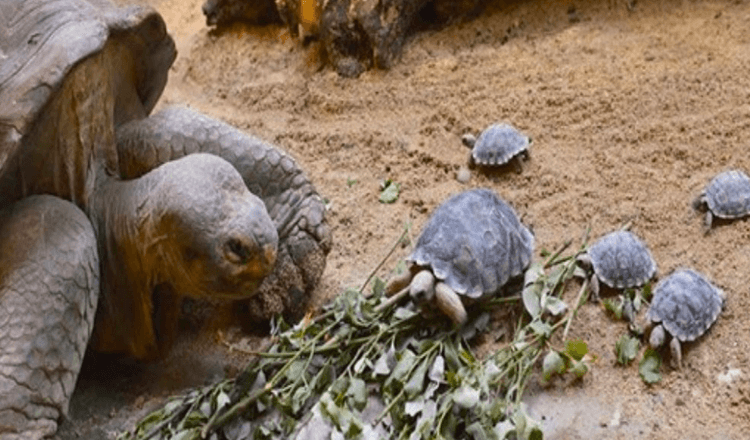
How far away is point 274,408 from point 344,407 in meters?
0.19

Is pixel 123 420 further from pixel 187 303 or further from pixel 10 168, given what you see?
pixel 10 168

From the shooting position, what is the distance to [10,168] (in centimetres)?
218

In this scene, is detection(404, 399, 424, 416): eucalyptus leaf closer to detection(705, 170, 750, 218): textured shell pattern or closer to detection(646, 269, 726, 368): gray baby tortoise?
detection(646, 269, 726, 368): gray baby tortoise

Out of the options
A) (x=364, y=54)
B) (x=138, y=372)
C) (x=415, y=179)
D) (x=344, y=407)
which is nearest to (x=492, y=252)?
(x=344, y=407)

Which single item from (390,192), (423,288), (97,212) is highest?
(97,212)

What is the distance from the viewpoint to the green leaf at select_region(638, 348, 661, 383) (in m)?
2.22

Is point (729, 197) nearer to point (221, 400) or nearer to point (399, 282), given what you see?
point (399, 282)

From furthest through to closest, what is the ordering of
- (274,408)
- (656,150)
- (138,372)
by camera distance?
(656,150) → (138,372) → (274,408)

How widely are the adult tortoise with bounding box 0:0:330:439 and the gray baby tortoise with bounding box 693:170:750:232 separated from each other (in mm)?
1094

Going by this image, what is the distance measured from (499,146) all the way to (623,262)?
708 mm

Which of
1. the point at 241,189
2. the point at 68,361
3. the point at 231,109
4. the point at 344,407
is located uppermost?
the point at 241,189

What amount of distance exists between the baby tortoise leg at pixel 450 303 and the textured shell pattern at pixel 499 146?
31.1 inches

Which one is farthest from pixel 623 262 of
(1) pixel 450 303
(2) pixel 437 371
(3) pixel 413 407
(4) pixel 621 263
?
(3) pixel 413 407

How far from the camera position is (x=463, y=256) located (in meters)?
2.36
